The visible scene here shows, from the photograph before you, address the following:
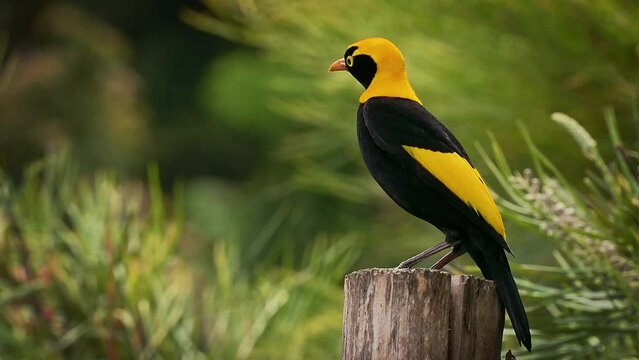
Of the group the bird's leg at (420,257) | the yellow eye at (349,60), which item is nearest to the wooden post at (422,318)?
the bird's leg at (420,257)

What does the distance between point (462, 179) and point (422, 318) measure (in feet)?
0.96

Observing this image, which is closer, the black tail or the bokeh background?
the black tail

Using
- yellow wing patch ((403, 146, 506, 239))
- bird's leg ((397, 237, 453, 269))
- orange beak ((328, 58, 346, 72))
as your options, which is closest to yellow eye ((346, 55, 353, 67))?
orange beak ((328, 58, 346, 72))

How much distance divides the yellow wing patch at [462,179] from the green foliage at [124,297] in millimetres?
1379

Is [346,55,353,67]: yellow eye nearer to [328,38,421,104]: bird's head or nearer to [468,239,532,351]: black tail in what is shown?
[328,38,421,104]: bird's head

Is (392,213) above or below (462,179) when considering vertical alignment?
below

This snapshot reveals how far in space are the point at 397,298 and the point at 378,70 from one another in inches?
20.8

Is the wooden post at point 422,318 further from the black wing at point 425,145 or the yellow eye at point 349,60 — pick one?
the yellow eye at point 349,60

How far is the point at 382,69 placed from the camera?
102 inches

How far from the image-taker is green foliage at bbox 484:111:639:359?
107 inches

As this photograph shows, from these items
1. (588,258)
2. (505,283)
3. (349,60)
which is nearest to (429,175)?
(505,283)

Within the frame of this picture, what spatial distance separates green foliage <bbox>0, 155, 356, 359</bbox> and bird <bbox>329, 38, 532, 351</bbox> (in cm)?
130

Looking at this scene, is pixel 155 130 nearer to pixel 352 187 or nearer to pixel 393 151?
pixel 352 187

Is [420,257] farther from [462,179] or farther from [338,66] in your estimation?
[338,66]
